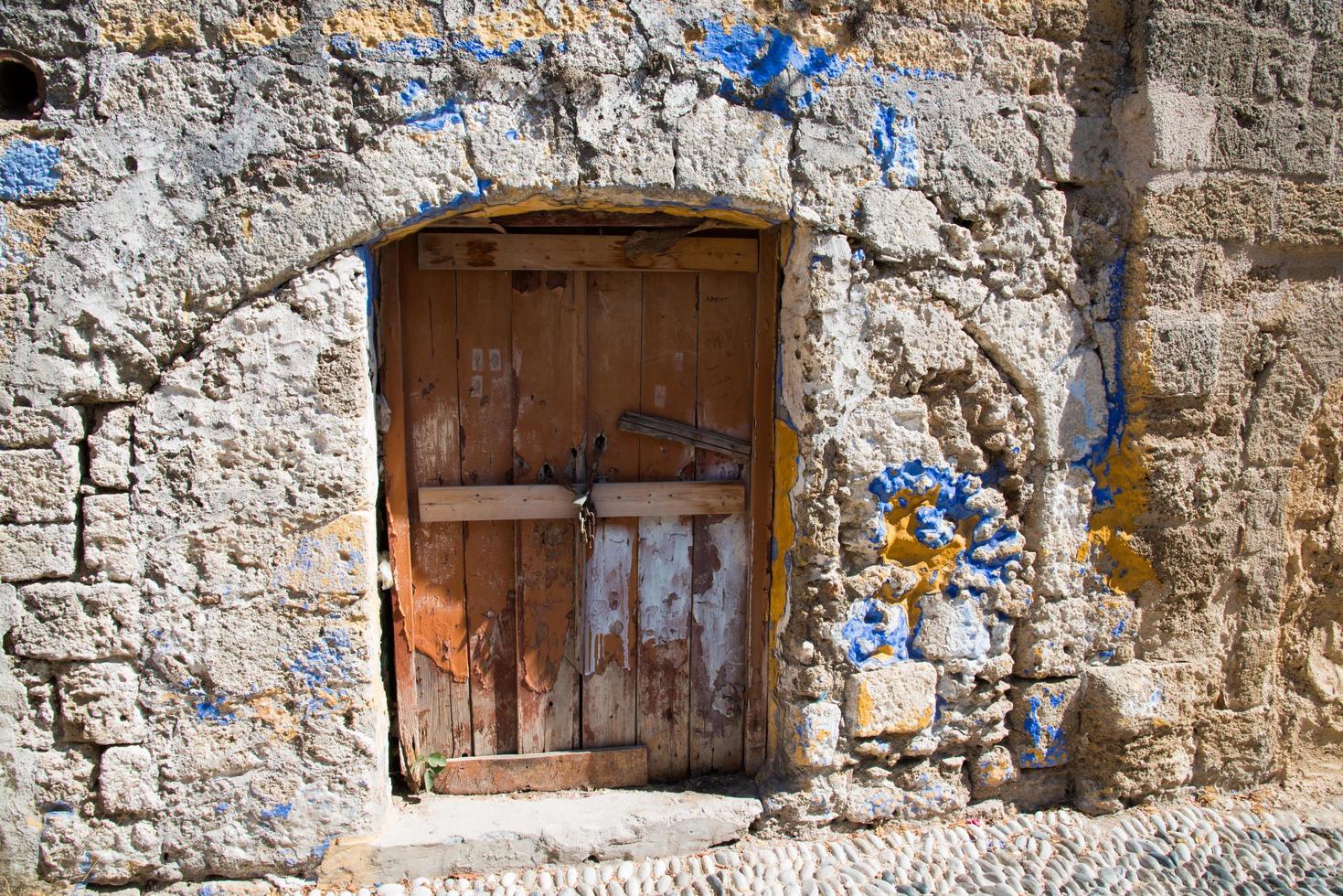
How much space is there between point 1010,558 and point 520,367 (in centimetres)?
161

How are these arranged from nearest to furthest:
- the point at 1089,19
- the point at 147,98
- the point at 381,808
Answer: the point at 147,98 → the point at 381,808 → the point at 1089,19

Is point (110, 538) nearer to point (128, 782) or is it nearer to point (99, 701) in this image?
point (99, 701)

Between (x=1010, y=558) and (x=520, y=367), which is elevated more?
(x=520, y=367)

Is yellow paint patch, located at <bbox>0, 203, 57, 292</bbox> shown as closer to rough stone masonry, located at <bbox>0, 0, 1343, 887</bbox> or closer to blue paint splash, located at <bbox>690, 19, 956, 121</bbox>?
rough stone masonry, located at <bbox>0, 0, 1343, 887</bbox>

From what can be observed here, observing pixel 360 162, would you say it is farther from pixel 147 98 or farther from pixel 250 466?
pixel 250 466

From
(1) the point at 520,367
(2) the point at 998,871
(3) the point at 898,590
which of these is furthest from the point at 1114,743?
(1) the point at 520,367

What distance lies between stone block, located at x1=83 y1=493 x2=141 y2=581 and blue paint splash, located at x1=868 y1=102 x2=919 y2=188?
86.0 inches

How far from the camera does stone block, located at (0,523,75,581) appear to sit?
7.10 feet

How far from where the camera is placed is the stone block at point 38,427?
84.2 inches

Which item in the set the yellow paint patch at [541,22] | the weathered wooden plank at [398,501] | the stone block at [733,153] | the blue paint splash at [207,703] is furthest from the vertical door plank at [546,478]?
the blue paint splash at [207,703]

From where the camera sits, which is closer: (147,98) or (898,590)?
(147,98)

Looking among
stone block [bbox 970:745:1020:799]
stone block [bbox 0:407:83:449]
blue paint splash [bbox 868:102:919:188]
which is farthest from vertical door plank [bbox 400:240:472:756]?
stone block [bbox 970:745:1020:799]

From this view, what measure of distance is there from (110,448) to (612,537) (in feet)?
4.49

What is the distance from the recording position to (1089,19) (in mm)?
2635
